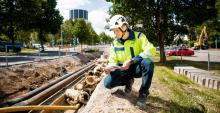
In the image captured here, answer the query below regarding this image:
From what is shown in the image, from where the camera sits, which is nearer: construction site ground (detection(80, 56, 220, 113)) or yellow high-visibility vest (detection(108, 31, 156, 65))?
yellow high-visibility vest (detection(108, 31, 156, 65))

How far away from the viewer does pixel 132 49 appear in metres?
6.22

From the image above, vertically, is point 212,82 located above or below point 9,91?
above

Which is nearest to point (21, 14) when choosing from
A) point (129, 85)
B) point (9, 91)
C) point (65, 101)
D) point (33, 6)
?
point (33, 6)

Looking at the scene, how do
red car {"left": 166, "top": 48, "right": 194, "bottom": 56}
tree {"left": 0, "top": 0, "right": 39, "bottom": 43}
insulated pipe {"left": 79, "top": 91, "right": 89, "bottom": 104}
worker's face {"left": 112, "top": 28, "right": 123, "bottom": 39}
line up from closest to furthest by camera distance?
worker's face {"left": 112, "top": 28, "right": 123, "bottom": 39}, insulated pipe {"left": 79, "top": 91, "right": 89, "bottom": 104}, red car {"left": 166, "top": 48, "right": 194, "bottom": 56}, tree {"left": 0, "top": 0, "right": 39, "bottom": 43}

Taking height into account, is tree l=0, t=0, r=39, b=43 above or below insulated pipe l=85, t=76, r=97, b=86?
above

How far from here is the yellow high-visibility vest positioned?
5.95 metres

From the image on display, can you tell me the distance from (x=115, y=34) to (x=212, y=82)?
6.10m

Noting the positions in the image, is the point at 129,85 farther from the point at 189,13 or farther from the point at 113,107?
the point at 189,13

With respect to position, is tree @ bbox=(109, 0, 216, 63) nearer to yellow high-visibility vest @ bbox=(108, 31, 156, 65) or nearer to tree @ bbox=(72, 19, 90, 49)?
yellow high-visibility vest @ bbox=(108, 31, 156, 65)

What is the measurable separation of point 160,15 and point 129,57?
21517 mm

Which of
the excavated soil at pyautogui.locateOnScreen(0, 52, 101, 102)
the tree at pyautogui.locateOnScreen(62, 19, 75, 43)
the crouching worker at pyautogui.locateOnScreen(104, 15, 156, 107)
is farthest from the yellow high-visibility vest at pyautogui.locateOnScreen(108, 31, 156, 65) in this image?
the tree at pyautogui.locateOnScreen(62, 19, 75, 43)

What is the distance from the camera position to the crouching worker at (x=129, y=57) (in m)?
5.95

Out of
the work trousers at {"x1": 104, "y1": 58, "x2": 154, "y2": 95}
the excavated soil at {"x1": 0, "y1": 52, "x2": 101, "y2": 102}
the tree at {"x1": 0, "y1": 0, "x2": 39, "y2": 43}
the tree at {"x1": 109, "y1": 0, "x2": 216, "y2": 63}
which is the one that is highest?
the tree at {"x1": 0, "y1": 0, "x2": 39, "y2": 43}

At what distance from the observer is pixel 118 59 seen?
650 cm
